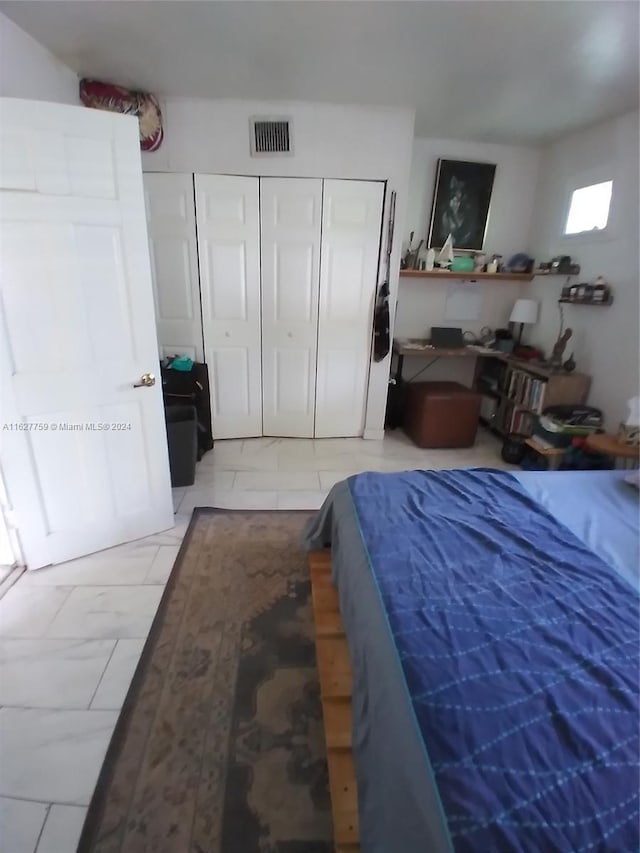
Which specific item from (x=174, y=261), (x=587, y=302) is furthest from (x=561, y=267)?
(x=174, y=261)

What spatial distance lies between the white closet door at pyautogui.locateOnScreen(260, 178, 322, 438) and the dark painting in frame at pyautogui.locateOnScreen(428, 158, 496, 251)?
1.22m

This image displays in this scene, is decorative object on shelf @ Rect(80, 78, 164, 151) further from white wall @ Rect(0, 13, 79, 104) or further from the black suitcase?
the black suitcase

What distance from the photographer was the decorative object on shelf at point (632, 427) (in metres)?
2.38

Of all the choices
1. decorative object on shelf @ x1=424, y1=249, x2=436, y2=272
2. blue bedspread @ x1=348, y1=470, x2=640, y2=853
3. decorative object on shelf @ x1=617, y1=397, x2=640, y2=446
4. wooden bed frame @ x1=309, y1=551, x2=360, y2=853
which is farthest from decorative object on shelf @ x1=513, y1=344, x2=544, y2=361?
wooden bed frame @ x1=309, y1=551, x2=360, y2=853

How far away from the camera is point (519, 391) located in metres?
3.51

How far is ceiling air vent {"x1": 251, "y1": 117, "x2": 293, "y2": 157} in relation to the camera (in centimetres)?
296

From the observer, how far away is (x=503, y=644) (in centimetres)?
105

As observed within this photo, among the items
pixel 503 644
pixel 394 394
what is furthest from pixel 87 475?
pixel 394 394

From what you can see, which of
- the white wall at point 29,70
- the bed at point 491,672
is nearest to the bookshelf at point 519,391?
the bed at point 491,672

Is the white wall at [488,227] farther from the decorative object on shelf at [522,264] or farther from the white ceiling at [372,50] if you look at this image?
the white ceiling at [372,50]

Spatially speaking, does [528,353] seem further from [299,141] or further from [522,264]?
[299,141]

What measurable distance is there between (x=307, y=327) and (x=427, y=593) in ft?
8.88

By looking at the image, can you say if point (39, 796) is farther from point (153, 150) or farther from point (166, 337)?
point (153, 150)

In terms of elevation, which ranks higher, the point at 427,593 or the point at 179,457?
the point at 427,593
